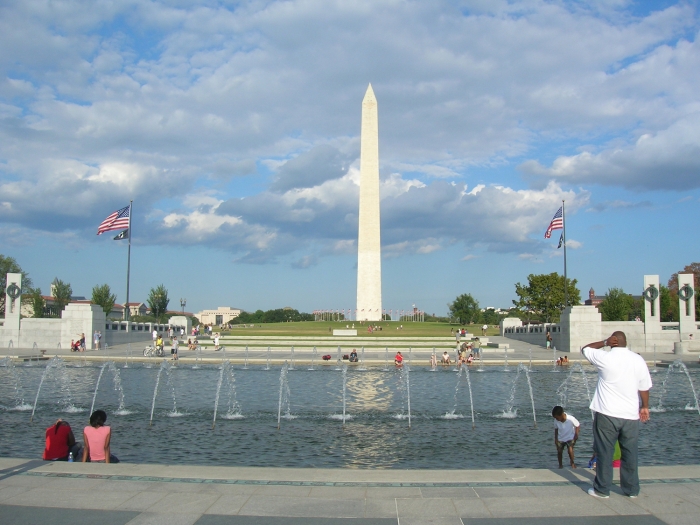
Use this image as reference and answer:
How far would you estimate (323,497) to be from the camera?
6.29 metres

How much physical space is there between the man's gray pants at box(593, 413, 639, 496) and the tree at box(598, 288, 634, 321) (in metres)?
71.5

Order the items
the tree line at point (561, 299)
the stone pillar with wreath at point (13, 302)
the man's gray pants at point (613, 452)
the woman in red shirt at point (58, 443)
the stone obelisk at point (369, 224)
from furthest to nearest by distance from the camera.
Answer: the tree line at point (561, 299) → the stone obelisk at point (369, 224) → the stone pillar with wreath at point (13, 302) → the woman in red shirt at point (58, 443) → the man's gray pants at point (613, 452)

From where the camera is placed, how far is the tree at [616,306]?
72562mm

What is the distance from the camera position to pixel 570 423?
8.90 meters

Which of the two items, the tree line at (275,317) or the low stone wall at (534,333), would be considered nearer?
the low stone wall at (534,333)

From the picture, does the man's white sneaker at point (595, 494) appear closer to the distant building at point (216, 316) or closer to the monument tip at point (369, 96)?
the monument tip at point (369, 96)

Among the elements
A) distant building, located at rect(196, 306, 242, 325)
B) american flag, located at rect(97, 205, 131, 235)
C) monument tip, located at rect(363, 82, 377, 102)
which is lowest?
distant building, located at rect(196, 306, 242, 325)

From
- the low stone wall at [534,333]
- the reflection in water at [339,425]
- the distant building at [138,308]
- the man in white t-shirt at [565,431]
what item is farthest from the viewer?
the distant building at [138,308]

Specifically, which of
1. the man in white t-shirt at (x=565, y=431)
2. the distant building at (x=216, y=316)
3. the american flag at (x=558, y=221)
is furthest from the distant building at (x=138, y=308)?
the man in white t-shirt at (x=565, y=431)

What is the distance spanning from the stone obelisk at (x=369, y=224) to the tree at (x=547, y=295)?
2158 cm

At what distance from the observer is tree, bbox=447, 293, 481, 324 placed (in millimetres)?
97188

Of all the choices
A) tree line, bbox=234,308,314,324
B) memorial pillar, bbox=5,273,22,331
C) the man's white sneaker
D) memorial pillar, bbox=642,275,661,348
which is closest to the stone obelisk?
memorial pillar, bbox=642,275,661,348

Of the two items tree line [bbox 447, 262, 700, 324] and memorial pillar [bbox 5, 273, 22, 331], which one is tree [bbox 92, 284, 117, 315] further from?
tree line [bbox 447, 262, 700, 324]

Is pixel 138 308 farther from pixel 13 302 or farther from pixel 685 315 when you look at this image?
pixel 685 315
